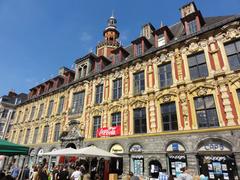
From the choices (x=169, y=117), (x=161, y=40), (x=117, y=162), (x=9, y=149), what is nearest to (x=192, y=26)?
(x=161, y=40)

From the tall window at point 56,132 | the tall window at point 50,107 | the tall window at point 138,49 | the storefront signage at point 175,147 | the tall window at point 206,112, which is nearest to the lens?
the tall window at point 206,112

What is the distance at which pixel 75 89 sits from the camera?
20859mm

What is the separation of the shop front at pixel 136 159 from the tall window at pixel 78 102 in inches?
313

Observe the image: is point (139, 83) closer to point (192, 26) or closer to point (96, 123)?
point (96, 123)

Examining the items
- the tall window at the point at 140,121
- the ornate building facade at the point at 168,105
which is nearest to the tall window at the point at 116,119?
the ornate building facade at the point at 168,105

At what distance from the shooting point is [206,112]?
11.1 m

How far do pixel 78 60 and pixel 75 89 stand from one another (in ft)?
13.6

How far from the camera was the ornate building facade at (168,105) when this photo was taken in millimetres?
10391

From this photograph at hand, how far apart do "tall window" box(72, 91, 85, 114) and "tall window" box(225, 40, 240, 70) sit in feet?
47.0

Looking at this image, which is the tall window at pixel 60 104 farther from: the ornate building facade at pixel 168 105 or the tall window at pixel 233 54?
the tall window at pixel 233 54

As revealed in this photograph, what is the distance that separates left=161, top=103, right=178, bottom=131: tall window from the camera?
12196 millimetres

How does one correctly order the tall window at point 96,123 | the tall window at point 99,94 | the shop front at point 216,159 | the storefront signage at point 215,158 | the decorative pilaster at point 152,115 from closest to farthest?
the shop front at point 216,159 < the storefront signage at point 215,158 < the decorative pilaster at point 152,115 < the tall window at point 96,123 < the tall window at point 99,94

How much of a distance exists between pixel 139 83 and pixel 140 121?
3.42 m

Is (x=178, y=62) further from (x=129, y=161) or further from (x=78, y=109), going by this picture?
(x=78, y=109)
